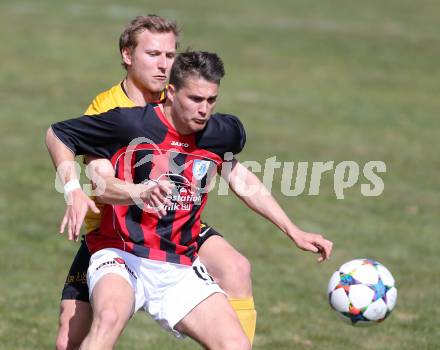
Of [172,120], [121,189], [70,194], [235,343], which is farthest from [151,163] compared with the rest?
[235,343]

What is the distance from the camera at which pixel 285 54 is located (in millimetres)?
27453

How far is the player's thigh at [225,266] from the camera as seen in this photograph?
716cm

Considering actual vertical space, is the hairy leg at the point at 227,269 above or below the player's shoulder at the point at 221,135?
below

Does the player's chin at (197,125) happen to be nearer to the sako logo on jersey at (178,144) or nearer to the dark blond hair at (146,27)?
the sako logo on jersey at (178,144)

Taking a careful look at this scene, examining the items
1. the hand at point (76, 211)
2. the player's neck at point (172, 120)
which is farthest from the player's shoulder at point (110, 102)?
the hand at point (76, 211)

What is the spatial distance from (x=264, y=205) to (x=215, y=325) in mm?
1107

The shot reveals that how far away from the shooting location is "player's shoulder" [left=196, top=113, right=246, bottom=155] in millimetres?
6953

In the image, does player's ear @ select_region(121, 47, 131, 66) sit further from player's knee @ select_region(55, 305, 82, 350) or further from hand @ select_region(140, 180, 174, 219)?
player's knee @ select_region(55, 305, 82, 350)

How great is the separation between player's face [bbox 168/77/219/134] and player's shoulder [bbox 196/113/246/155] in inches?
10.2

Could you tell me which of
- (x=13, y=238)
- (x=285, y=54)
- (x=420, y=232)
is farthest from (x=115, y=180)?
(x=285, y=54)

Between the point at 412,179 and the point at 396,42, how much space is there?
553 inches

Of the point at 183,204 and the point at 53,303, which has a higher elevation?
the point at 183,204

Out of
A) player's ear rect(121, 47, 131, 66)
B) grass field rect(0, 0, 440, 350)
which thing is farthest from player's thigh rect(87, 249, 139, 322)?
grass field rect(0, 0, 440, 350)

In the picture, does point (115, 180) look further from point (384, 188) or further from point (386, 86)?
point (386, 86)
